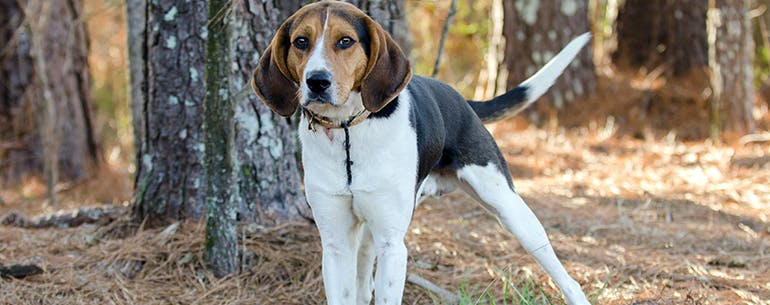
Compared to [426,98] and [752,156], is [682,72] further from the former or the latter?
[426,98]

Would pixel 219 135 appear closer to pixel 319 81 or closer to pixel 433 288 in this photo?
pixel 319 81

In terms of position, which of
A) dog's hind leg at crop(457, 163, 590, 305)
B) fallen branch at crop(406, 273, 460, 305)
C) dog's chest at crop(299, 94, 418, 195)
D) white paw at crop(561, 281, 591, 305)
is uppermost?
dog's chest at crop(299, 94, 418, 195)

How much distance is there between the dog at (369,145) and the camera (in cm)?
318

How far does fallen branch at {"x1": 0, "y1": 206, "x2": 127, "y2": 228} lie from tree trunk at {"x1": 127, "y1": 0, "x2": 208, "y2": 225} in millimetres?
710

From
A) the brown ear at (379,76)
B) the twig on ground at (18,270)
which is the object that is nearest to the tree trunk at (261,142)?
the twig on ground at (18,270)

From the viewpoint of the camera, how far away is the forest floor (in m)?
4.30

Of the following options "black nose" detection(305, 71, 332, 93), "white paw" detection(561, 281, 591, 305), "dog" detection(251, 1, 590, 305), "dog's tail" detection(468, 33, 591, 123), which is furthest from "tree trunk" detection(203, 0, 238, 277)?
"white paw" detection(561, 281, 591, 305)

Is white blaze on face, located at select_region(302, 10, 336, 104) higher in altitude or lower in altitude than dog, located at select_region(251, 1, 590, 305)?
higher

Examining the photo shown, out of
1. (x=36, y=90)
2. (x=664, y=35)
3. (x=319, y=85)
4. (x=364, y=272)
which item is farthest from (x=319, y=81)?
(x=664, y=35)

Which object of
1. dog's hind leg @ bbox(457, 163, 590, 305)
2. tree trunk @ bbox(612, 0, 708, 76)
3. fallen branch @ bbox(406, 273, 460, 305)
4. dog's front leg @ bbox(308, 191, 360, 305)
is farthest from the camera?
tree trunk @ bbox(612, 0, 708, 76)

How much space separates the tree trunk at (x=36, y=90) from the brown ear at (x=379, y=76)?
5460 mm

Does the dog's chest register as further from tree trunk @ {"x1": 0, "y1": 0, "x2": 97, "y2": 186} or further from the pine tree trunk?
tree trunk @ {"x1": 0, "y1": 0, "x2": 97, "y2": 186}

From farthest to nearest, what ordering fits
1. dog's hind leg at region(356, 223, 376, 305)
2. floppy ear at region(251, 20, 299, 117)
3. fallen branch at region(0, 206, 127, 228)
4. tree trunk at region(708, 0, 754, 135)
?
tree trunk at region(708, 0, 754, 135) → fallen branch at region(0, 206, 127, 228) → dog's hind leg at region(356, 223, 376, 305) → floppy ear at region(251, 20, 299, 117)

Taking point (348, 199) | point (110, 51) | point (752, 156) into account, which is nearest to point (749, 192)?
point (752, 156)
